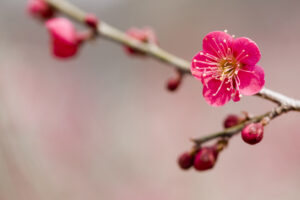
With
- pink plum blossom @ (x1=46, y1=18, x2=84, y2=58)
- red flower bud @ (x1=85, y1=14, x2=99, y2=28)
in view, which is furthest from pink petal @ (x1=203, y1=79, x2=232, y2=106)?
pink plum blossom @ (x1=46, y1=18, x2=84, y2=58)

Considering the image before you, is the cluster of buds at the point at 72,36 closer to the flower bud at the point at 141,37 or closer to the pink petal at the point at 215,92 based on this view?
the flower bud at the point at 141,37

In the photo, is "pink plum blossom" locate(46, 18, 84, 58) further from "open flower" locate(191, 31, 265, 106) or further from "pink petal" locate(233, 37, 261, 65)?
"pink petal" locate(233, 37, 261, 65)

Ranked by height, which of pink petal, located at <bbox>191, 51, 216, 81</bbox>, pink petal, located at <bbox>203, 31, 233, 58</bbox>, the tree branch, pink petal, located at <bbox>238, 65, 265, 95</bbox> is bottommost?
pink petal, located at <bbox>238, 65, 265, 95</bbox>

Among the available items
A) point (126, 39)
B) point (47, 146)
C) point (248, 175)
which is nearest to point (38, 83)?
point (47, 146)

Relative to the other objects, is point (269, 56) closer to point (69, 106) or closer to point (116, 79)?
point (116, 79)

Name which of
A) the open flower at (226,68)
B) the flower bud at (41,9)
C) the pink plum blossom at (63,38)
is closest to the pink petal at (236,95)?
the open flower at (226,68)
